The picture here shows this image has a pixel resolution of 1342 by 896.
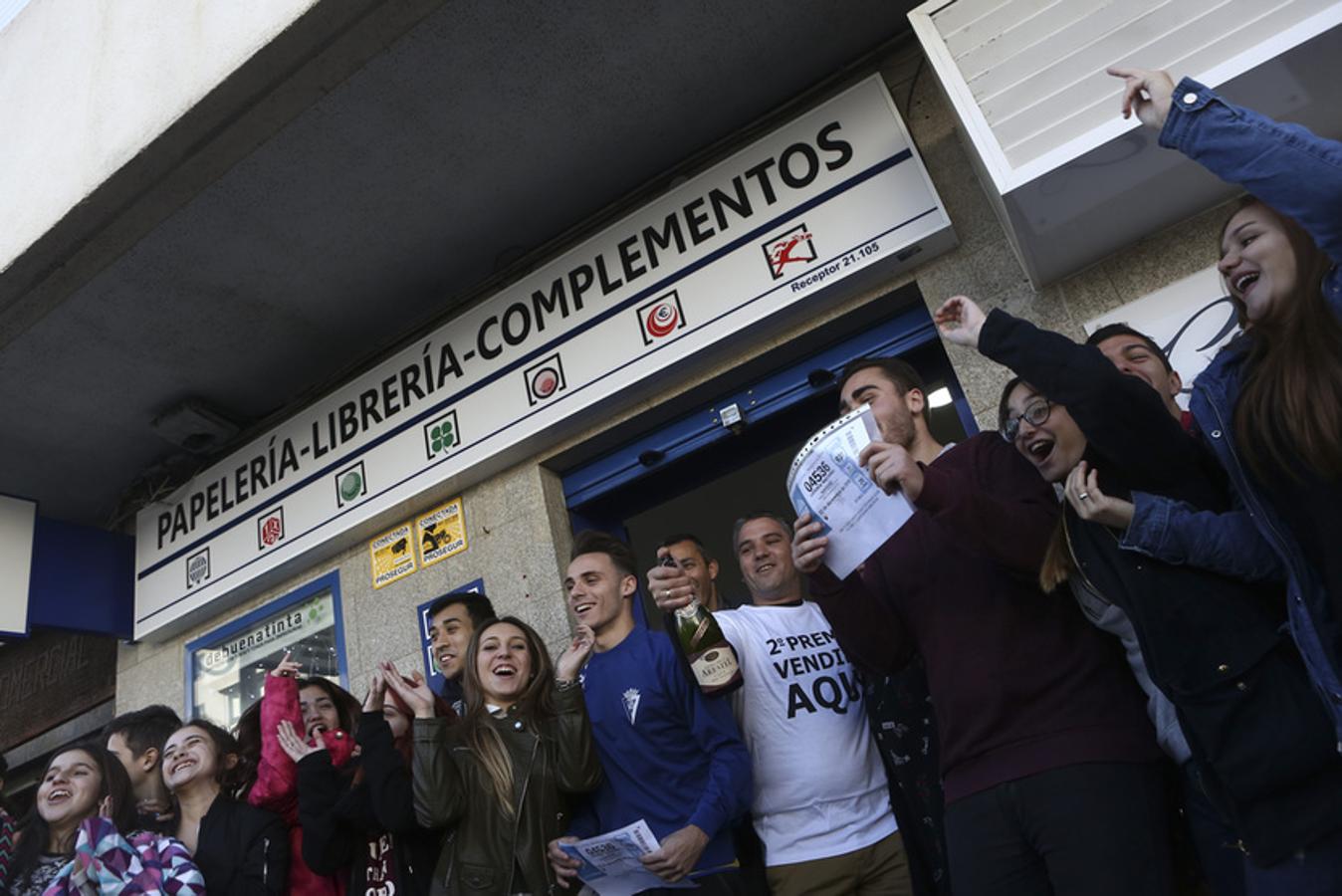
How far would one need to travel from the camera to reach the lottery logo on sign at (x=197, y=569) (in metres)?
5.29

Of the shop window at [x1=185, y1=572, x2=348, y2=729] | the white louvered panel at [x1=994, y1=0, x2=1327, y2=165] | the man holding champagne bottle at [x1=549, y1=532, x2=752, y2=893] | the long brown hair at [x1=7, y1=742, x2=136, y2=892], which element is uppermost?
the white louvered panel at [x1=994, y1=0, x2=1327, y2=165]

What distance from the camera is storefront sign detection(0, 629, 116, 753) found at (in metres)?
6.11

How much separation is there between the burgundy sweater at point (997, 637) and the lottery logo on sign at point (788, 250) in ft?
5.51

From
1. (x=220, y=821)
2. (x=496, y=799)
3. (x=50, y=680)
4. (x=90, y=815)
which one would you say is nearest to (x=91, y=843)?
(x=220, y=821)

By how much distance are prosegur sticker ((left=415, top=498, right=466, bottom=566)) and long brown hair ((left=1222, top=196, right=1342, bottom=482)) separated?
3.60m

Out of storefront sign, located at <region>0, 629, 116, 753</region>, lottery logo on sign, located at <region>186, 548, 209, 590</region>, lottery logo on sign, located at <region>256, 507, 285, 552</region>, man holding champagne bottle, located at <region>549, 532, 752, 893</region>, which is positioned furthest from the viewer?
storefront sign, located at <region>0, 629, 116, 753</region>

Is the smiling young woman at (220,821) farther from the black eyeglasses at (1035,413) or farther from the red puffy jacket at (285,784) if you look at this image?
the black eyeglasses at (1035,413)

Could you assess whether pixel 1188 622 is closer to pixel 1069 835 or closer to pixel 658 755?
pixel 1069 835

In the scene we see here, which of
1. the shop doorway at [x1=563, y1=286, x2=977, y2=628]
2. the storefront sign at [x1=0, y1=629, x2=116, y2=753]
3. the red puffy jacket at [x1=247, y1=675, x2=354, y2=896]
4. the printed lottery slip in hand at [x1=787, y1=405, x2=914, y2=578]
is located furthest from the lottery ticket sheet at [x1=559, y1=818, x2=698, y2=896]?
the storefront sign at [x1=0, y1=629, x2=116, y2=753]

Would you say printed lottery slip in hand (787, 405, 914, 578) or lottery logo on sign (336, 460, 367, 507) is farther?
lottery logo on sign (336, 460, 367, 507)

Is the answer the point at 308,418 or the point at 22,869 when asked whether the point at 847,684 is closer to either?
the point at 22,869

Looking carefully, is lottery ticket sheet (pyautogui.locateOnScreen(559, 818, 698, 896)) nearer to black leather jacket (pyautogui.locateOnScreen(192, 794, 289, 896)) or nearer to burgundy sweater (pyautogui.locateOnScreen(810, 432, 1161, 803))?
burgundy sweater (pyautogui.locateOnScreen(810, 432, 1161, 803))

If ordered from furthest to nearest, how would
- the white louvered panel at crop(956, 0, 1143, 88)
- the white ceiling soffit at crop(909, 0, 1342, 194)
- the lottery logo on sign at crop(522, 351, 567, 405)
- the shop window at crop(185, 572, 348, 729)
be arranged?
the shop window at crop(185, 572, 348, 729) → the lottery logo on sign at crop(522, 351, 567, 405) → the white louvered panel at crop(956, 0, 1143, 88) → the white ceiling soffit at crop(909, 0, 1342, 194)

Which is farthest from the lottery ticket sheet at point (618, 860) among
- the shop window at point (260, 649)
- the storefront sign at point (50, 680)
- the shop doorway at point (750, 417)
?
the storefront sign at point (50, 680)
